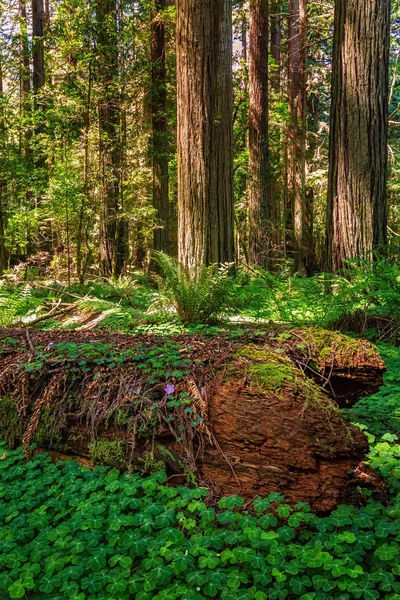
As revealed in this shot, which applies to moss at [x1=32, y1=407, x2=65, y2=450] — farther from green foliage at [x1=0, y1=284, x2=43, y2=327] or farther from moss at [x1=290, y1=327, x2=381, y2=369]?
green foliage at [x1=0, y1=284, x2=43, y2=327]

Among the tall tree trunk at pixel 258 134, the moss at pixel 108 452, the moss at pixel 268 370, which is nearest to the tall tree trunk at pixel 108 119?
the tall tree trunk at pixel 258 134

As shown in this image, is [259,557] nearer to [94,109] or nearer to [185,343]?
[185,343]

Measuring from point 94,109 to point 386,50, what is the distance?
675 cm

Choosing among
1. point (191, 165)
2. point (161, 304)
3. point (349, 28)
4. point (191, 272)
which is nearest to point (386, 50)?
point (349, 28)

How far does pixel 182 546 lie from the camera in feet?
7.14

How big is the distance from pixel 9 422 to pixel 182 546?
1716 millimetres

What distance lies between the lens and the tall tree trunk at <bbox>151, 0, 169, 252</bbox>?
38.2 feet

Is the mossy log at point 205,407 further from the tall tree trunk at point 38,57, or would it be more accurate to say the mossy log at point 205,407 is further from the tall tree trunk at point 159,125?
the tall tree trunk at point 38,57

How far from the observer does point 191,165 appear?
20.2 ft

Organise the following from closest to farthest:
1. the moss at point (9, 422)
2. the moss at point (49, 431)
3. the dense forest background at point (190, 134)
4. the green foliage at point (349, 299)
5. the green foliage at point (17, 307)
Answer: the moss at point (49, 431)
the moss at point (9, 422)
the green foliage at point (349, 299)
the dense forest background at point (190, 134)
the green foliage at point (17, 307)

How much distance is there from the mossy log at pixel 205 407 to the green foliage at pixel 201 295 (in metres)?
1.55

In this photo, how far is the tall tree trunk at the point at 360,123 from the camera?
16.8 ft

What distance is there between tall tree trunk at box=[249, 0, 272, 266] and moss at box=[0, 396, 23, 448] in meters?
9.19

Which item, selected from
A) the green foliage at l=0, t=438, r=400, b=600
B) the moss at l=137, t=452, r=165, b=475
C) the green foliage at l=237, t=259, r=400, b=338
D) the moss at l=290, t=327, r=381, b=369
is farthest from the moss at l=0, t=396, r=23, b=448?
the green foliage at l=237, t=259, r=400, b=338
